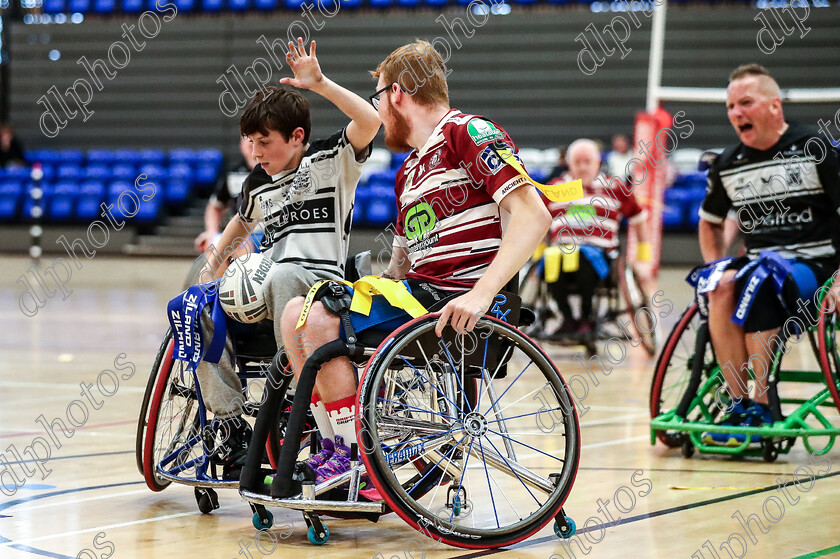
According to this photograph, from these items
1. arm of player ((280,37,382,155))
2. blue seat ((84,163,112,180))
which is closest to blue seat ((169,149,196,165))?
blue seat ((84,163,112,180))

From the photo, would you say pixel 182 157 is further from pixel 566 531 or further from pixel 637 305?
pixel 566 531

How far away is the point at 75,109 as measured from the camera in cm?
1798

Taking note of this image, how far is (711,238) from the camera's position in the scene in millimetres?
3904

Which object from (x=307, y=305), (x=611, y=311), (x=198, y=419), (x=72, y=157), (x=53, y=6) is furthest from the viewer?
(x=53, y=6)

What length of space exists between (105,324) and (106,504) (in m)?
5.21

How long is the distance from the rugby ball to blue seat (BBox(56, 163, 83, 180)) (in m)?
14.4

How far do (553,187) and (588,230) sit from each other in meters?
4.12

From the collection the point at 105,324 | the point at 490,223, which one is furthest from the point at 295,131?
the point at 105,324

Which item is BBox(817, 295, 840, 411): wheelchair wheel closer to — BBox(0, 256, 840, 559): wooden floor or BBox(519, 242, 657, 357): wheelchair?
BBox(0, 256, 840, 559): wooden floor

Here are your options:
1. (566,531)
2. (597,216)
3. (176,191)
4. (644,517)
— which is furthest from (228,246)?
(176,191)

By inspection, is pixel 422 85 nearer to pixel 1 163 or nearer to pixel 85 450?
pixel 85 450

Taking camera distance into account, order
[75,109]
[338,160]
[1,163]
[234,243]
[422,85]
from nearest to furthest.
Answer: [422,85] → [338,160] → [234,243] → [1,163] → [75,109]

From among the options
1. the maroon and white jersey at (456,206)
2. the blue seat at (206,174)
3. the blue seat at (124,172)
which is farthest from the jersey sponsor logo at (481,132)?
the blue seat at (124,172)

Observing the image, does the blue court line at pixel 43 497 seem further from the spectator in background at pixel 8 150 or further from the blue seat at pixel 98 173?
the spectator in background at pixel 8 150
